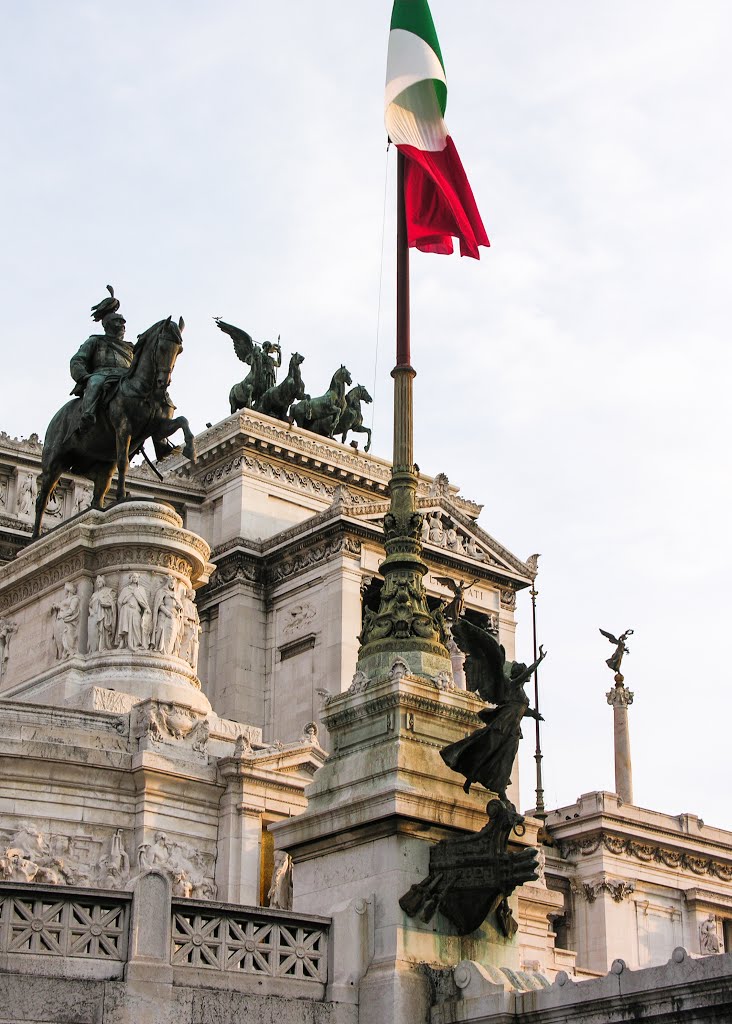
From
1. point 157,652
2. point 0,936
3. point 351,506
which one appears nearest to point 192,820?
point 157,652

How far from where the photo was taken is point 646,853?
50688mm

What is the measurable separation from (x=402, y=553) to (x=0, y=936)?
225 inches

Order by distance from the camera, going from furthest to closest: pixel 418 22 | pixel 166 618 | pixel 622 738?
pixel 622 738, pixel 166 618, pixel 418 22

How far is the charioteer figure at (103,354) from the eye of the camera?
117 feet

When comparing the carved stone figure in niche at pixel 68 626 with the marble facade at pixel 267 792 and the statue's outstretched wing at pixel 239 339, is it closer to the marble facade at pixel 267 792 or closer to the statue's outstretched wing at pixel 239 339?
the marble facade at pixel 267 792

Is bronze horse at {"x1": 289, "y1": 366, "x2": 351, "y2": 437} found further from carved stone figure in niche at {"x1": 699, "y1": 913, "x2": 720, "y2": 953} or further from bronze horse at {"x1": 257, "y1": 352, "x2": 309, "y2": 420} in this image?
Result: carved stone figure in niche at {"x1": 699, "y1": 913, "x2": 720, "y2": 953}

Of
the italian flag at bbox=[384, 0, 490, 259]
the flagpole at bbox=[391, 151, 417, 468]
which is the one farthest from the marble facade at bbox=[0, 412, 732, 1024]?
the italian flag at bbox=[384, 0, 490, 259]

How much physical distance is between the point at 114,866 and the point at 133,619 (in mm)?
6942

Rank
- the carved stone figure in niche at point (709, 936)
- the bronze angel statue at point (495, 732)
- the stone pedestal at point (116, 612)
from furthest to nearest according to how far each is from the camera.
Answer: the carved stone figure in niche at point (709, 936) < the stone pedestal at point (116, 612) < the bronze angel statue at point (495, 732)

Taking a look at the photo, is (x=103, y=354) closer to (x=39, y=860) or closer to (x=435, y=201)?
(x=39, y=860)

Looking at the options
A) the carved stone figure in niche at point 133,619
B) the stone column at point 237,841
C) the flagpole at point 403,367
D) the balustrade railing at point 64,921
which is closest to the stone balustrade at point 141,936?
the balustrade railing at point 64,921

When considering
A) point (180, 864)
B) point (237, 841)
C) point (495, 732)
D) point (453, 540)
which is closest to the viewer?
point (495, 732)

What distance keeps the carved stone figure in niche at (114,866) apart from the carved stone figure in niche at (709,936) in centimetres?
2520

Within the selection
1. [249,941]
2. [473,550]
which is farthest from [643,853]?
[249,941]
